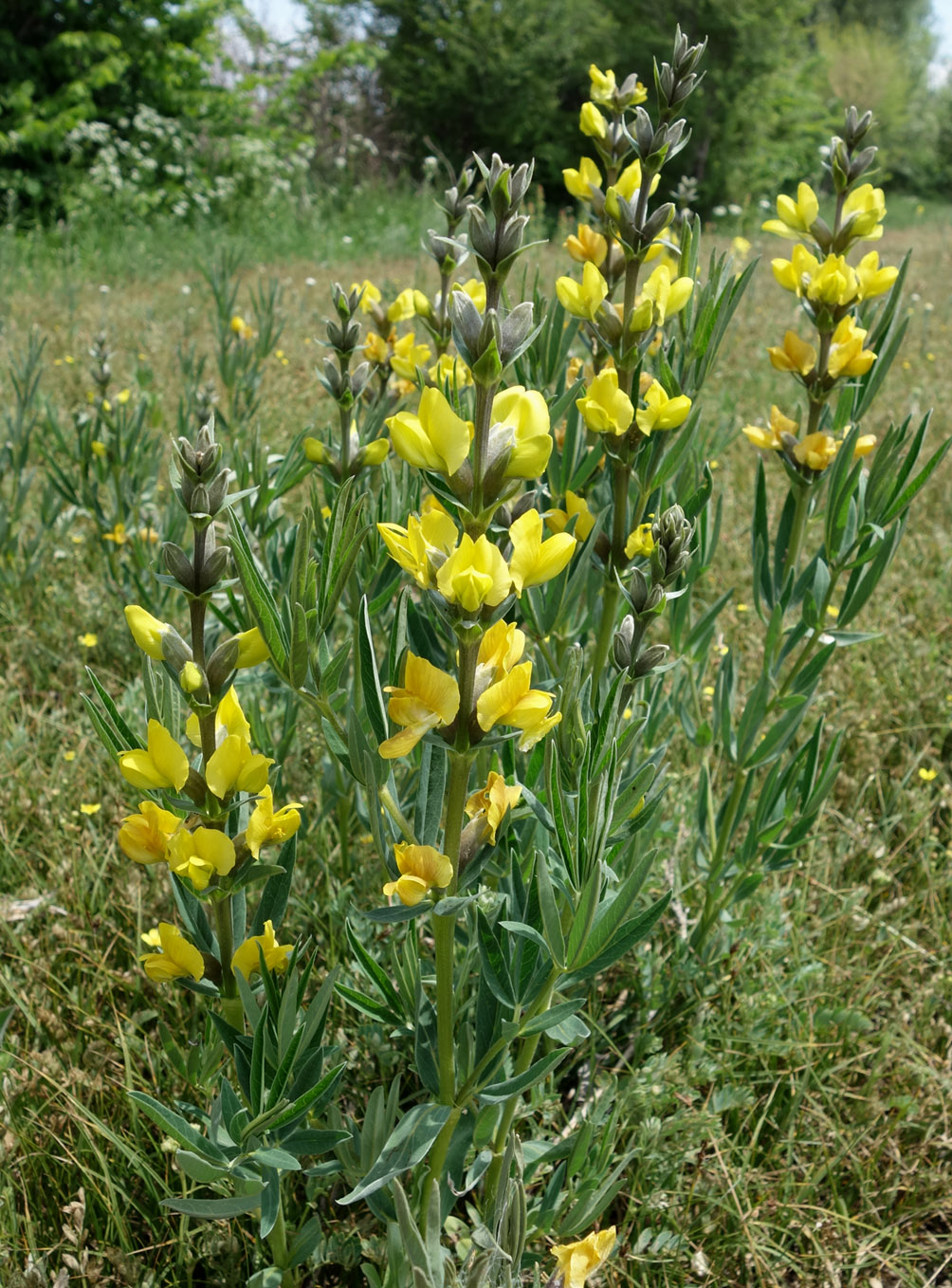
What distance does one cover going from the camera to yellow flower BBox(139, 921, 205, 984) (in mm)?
917

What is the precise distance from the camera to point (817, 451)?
138cm

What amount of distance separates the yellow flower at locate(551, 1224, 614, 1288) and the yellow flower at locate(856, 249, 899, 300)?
1.23m

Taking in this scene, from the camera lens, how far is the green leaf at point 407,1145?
0.88m

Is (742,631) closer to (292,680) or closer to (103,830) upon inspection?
(103,830)

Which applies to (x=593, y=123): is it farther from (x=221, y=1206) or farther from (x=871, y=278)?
(x=221, y=1206)

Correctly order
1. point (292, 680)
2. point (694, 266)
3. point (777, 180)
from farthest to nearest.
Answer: point (777, 180) < point (694, 266) < point (292, 680)

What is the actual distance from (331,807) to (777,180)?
20.1 metres

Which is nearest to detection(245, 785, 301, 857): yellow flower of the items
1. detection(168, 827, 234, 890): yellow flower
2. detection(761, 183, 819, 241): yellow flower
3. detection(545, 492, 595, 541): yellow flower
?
detection(168, 827, 234, 890): yellow flower

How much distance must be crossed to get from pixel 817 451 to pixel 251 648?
0.90 meters

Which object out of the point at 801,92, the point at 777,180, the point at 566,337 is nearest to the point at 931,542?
the point at 566,337

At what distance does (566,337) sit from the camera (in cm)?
153

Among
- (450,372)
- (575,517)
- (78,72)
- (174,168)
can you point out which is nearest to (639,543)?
(575,517)

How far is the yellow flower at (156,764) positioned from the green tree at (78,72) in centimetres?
1026

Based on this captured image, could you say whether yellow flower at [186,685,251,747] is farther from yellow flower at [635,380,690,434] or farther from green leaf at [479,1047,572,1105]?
yellow flower at [635,380,690,434]
